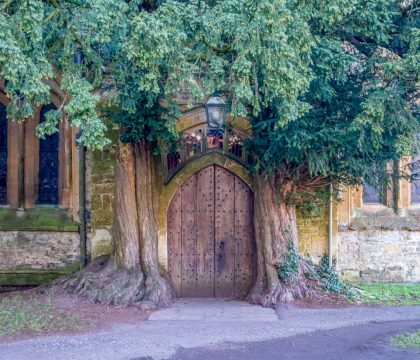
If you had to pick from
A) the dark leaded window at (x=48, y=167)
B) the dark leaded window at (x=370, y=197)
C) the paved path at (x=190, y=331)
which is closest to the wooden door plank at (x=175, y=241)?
the paved path at (x=190, y=331)

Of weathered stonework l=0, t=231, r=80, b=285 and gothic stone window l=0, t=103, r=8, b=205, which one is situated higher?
gothic stone window l=0, t=103, r=8, b=205

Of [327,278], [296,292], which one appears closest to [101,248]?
[296,292]

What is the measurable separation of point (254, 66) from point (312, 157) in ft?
6.20

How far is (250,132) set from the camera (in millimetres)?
9547

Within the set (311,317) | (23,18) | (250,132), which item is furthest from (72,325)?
Result: (250,132)

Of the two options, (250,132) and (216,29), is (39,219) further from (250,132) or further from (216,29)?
(216,29)

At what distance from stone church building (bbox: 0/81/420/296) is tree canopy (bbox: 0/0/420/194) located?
1.26 metres

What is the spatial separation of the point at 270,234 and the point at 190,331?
8.96 feet

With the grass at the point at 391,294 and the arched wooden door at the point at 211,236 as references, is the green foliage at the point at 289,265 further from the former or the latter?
the grass at the point at 391,294

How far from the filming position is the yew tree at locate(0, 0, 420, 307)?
6250 millimetres

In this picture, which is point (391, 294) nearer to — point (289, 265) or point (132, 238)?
point (289, 265)

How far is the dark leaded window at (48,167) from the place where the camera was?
1088cm

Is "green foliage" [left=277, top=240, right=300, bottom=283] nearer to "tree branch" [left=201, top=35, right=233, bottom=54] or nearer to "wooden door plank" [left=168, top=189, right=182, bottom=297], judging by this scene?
"wooden door plank" [left=168, top=189, right=182, bottom=297]

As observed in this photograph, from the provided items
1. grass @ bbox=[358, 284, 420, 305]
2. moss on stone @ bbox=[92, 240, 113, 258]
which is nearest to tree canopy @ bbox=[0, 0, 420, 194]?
grass @ bbox=[358, 284, 420, 305]
